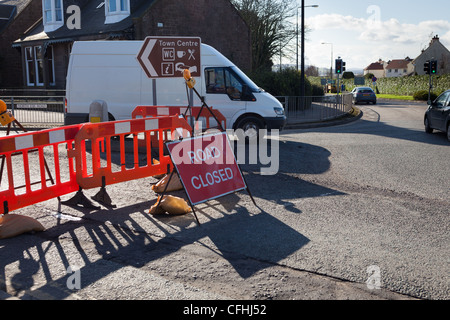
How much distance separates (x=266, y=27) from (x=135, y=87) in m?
30.3

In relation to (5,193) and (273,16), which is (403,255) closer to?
(5,193)

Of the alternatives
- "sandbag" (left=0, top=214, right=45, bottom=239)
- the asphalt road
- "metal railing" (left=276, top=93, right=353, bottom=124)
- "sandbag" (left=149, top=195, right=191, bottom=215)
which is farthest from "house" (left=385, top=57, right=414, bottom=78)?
"sandbag" (left=0, top=214, right=45, bottom=239)

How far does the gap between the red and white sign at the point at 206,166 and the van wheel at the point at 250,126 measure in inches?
A: 256

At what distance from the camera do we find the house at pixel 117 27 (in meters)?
26.3

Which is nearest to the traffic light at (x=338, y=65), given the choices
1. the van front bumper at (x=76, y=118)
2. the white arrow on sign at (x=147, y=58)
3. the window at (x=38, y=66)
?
the window at (x=38, y=66)

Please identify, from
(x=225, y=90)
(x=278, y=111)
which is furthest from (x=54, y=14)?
(x=278, y=111)

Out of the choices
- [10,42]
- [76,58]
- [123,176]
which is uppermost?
[10,42]

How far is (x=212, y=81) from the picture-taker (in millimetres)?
13445

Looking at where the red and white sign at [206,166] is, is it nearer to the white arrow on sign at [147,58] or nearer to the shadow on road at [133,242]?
the shadow on road at [133,242]

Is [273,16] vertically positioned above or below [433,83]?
above

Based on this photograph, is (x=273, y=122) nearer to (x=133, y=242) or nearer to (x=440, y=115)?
(x=440, y=115)

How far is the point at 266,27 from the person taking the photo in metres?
41.5
